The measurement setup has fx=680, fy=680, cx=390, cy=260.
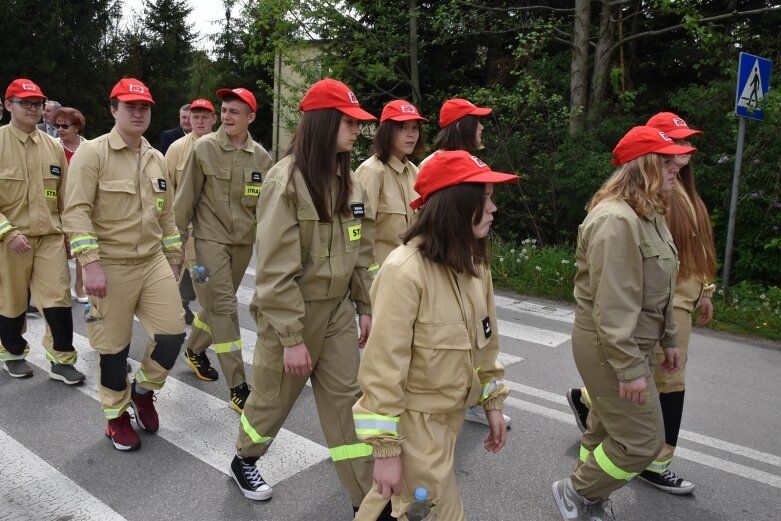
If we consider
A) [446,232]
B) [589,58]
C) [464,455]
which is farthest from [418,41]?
[446,232]

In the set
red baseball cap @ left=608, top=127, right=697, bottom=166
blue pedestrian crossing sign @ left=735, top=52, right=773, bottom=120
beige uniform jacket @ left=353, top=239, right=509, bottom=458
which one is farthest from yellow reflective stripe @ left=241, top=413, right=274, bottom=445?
blue pedestrian crossing sign @ left=735, top=52, right=773, bottom=120

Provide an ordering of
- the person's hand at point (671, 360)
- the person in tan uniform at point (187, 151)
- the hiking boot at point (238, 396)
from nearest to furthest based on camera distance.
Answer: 1. the person's hand at point (671, 360)
2. the hiking boot at point (238, 396)
3. the person in tan uniform at point (187, 151)

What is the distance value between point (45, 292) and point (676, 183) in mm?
4595

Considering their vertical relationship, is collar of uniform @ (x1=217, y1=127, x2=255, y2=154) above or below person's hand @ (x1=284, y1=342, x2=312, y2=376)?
above

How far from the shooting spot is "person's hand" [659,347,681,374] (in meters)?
3.51

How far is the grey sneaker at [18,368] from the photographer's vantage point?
5414mm

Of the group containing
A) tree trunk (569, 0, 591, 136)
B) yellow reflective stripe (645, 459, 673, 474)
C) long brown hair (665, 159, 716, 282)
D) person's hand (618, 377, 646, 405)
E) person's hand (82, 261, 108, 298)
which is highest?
tree trunk (569, 0, 591, 136)

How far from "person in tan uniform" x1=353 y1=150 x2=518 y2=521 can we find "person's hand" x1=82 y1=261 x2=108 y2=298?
2226mm

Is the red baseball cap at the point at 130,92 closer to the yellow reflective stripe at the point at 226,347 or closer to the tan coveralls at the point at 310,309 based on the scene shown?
the tan coveralls at the point at 310,309

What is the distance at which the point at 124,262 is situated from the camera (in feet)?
14.0

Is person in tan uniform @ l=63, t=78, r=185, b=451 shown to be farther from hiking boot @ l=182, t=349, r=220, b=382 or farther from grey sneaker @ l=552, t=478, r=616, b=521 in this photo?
grey sneaker @ l=552, t=478, r=616, b=521

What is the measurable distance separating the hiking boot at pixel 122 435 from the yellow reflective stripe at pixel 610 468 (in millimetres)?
2735

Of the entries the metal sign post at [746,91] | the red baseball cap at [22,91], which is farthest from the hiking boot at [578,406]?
the metal sign post at [746,91]

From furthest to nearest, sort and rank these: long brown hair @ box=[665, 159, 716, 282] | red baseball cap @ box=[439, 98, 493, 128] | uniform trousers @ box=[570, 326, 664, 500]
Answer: red baseball cap @ box=[439, 98, 493, 128] < long brown hair @ box=[665, 159, 716, 282] < uniform trousers @ box=[570, 326, 664, 500]
